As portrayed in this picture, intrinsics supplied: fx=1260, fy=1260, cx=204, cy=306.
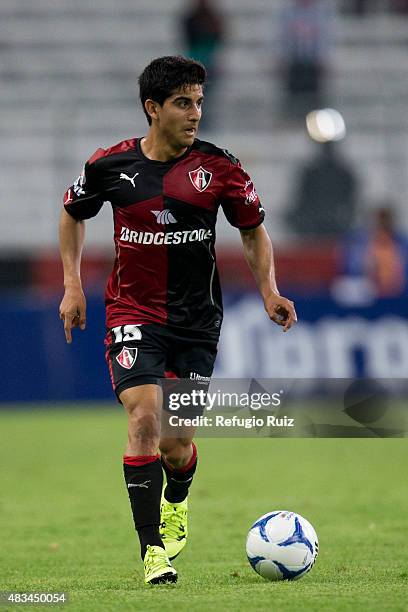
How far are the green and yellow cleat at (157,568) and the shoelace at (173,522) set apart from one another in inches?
32.0

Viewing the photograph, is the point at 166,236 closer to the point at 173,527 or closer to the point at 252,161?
the point at 173,527

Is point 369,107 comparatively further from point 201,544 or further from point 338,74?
point 201,544

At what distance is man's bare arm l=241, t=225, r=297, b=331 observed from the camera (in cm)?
556

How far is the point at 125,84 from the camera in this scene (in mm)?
19125

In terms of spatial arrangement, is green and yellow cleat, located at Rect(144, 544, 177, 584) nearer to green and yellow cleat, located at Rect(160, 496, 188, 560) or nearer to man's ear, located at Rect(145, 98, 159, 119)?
green and yellow cleat, located at Rect(160, 496, 188, 560)

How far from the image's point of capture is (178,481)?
6.16 meters

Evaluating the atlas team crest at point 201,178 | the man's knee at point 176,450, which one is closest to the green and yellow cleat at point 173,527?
the man's knee at point 176,450

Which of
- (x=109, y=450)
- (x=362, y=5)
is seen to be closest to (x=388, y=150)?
(x=362, y=5)

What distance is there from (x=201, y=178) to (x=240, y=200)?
0.21m

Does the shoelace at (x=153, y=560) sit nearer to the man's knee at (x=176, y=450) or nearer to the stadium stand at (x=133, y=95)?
the man's knee at (x=176, y=450)

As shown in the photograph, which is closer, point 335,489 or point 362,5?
point 335,489

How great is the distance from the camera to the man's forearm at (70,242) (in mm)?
5801

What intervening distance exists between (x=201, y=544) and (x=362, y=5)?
14.8 meters

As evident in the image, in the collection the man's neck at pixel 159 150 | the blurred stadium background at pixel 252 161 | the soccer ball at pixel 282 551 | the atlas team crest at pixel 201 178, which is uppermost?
the man's neck at pixel 159 150
